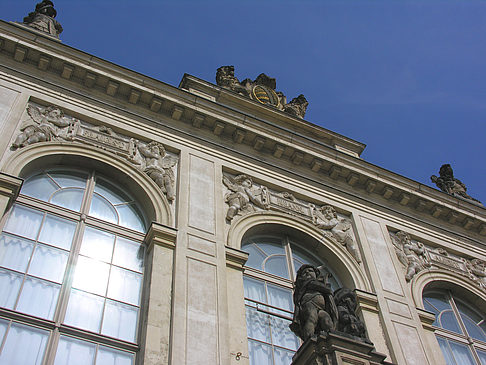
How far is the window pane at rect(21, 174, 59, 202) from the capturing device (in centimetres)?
1141

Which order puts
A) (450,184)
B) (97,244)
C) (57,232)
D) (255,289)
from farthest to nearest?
(450,184) < (255,289) < (97,244) < (57,232)

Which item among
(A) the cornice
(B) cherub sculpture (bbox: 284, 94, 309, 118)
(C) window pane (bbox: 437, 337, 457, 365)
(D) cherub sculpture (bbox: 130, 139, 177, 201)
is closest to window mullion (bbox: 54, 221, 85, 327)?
(D) cherub sculpture (bbox: 130, 139, 177, 201)

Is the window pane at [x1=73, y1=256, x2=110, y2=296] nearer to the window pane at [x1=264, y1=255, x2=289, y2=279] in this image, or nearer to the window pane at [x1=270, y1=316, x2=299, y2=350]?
the window pane at [x1=270, y1=316, x2=299, y2=350]

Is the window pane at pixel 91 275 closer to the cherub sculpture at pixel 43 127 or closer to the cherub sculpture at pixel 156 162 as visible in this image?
the cherub sculpture at pixel 156 162

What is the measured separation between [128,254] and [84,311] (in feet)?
5.16

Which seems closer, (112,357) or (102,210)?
(112,357)

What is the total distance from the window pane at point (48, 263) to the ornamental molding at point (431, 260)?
703cm

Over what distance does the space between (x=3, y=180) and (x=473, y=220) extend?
10.9 m

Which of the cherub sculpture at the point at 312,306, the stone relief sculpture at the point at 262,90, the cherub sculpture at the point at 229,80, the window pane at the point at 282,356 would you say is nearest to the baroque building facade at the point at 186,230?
the window pane at the point at 282,356

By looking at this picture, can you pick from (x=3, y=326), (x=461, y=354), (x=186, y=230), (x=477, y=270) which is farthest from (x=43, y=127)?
(x=477, y=270)

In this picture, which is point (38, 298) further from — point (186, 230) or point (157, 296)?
point (186, 230)

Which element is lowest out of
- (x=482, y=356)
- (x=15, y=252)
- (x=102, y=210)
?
(x=15, y=252)

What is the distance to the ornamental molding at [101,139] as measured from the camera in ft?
40.4

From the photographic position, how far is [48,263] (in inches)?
405
